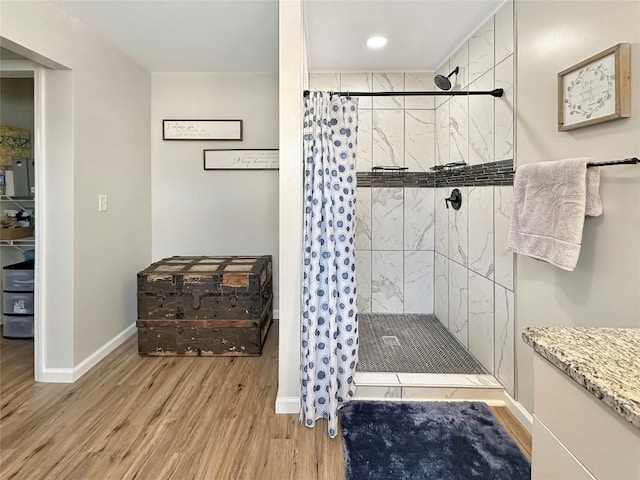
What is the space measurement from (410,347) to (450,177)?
140 centimetres

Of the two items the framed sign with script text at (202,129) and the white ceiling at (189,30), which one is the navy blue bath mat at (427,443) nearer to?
the white ceiling at (189,30)

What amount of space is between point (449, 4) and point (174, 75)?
8.07 ft

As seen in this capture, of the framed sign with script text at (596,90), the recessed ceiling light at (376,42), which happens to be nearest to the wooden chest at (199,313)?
the recessed ceiling light at (376,42)

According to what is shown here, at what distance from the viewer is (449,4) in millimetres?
2197

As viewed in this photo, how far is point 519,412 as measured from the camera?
196 cm

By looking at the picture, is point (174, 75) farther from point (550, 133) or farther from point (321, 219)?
point (550, 133)

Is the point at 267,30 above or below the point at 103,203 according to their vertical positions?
above

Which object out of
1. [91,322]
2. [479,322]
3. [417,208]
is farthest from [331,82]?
[91,322]

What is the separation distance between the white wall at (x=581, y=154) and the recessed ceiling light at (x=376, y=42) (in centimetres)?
99

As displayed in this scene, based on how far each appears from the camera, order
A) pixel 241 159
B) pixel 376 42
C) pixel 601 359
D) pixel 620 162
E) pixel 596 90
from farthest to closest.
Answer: pixel 241 159
pixel 376 42
pixel 596 90
pixel 620 162
pixel 601 359

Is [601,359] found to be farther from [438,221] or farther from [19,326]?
[19,326]

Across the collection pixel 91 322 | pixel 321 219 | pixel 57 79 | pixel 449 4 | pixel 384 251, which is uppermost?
pixel 449 4

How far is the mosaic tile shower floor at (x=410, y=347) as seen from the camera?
7.93ft

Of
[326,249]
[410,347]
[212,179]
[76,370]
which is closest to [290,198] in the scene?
[326,249]
